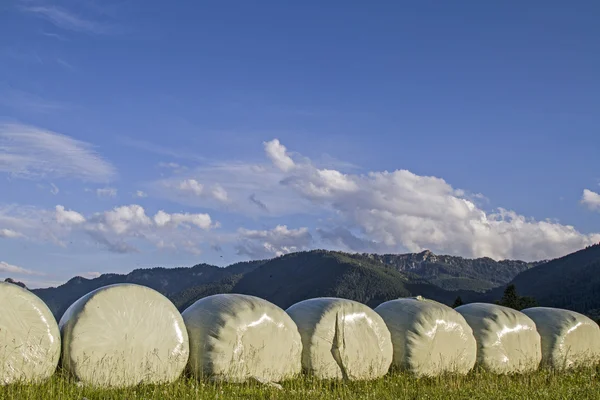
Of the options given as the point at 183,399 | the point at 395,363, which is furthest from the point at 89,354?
the point at 395,363

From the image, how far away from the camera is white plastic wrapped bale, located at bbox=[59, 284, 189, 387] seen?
35.4 feet

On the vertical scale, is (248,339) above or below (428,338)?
above

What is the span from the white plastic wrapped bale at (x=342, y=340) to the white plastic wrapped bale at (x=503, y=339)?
2.95 m

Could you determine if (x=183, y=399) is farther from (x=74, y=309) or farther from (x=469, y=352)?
(x=469, y=352)

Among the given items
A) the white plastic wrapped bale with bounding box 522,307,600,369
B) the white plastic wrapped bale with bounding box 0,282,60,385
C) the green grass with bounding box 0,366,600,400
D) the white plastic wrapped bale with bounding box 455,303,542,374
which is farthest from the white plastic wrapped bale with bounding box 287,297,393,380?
the white plastic wrapped bale with bounding box 522,307,600,369

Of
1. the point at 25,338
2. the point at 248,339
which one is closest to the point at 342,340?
the point at 248,339

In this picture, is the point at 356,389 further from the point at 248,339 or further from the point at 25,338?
the point at 25,338

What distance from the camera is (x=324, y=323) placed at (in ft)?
43.5

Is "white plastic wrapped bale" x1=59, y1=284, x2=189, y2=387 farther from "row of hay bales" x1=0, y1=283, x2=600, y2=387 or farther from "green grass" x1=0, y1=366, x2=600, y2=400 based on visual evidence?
"green grass" x1=0, y1=366, x2=600, y2=400

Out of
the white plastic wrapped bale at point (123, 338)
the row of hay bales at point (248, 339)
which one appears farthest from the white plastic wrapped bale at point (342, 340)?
the white plastic wrapped bale at point (123, 338)

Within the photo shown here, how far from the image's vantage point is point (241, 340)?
39.8ft

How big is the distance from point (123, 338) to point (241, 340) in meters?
2.22

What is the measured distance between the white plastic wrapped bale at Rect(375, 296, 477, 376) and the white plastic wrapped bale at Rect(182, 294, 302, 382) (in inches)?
104

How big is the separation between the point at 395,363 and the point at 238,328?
4051 millimetres
